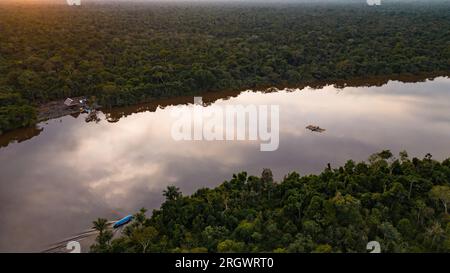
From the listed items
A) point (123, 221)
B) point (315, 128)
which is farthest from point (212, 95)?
point (123, 221)

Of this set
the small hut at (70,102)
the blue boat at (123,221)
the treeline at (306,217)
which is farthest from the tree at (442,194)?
the small hut at (70,102)

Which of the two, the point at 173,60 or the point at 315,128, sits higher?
the point at 173,60

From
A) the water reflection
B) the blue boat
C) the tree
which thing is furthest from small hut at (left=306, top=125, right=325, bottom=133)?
the blue boat

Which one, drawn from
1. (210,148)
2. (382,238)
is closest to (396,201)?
(382,238)

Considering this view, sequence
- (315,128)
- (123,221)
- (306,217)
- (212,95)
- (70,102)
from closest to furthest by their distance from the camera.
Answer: (306,217) < (123,221) < (315,128) < (70,102) < (212,95)

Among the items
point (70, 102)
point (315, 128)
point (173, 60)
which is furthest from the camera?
point (173, 60)

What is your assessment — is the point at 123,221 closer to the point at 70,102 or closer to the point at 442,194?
the point at 442,194

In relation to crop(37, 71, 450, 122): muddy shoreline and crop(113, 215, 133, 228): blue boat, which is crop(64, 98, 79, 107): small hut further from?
crop(113, 215, 133, 228): blue boat

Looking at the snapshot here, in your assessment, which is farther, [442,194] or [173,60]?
[173,60]
